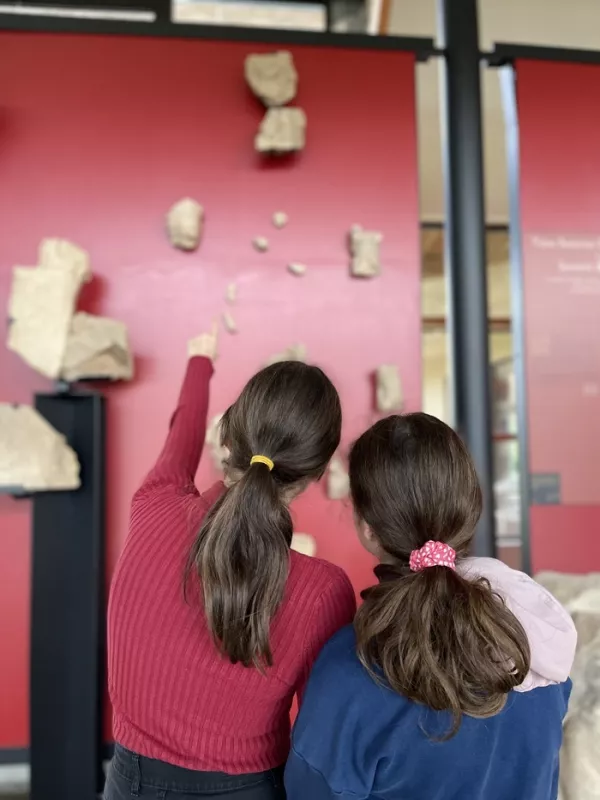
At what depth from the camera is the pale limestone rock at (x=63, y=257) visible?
232 centimetres

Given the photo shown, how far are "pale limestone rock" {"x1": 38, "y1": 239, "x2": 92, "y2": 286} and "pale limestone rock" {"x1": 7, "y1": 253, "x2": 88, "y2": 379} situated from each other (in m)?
0.02

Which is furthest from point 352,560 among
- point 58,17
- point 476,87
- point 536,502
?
point 58,17

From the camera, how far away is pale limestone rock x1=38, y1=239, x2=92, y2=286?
91.2 inches

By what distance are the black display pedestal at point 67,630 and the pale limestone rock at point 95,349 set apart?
86mm

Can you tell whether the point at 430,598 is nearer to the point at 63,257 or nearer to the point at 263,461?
the point at 263,461

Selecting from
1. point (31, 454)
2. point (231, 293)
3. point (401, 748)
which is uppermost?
point (231, 293)

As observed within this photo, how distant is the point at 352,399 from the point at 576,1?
2777 millimetres

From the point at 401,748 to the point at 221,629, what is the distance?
0.28m

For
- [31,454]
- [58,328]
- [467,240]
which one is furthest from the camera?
[467,240]

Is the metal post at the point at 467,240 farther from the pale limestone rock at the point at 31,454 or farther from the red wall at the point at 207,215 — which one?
the pale limestone rock at the point at 31,454

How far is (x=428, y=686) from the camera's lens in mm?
873

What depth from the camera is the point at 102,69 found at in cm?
255

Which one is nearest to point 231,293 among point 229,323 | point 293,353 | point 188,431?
point 229,323

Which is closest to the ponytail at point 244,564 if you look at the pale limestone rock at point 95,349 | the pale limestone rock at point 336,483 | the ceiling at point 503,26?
the pale limestone rock at point 95,349
